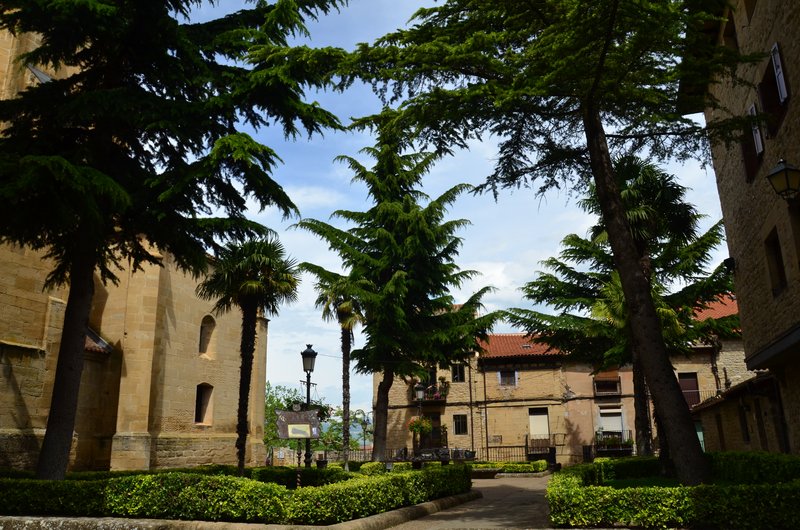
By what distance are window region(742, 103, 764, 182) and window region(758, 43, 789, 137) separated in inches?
20.1

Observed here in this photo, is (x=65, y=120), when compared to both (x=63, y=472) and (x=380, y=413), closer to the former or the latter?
(x=63, y=472)

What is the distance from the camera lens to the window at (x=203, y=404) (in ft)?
79.0

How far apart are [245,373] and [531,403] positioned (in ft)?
71.8

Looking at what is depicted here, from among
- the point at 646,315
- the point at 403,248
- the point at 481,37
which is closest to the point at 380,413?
the point at 403,248

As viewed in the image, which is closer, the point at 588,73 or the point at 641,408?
the point at 588,73

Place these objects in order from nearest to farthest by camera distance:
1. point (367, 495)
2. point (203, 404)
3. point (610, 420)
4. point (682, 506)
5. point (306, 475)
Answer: point (682, 506), point (367, 495), point (306, 475), point (203, 404), point (610, 420)

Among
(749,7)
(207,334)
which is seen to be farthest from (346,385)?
(749,7)

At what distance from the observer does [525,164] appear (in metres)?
12.7

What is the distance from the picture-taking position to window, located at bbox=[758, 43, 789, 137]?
1145 centimetres

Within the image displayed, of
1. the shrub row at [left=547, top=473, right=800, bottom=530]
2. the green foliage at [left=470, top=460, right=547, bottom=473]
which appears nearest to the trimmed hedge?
the shrub row at [left=547, top=473, right=800, bottom=530]

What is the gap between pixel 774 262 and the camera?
13086 millimetres

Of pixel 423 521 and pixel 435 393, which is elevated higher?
pixel 435 393

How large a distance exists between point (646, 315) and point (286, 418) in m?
7.14

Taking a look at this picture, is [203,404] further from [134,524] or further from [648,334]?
[648,334]
